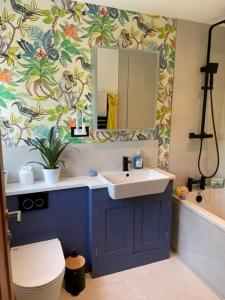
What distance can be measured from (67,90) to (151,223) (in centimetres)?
145

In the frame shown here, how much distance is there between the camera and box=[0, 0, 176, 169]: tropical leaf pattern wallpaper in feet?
6.01

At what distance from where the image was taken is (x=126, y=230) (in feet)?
6.89

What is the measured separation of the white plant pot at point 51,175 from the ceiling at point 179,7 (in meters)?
1.46

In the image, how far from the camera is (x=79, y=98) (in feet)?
6.82

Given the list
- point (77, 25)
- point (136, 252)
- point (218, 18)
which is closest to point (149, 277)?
point (136, 252)

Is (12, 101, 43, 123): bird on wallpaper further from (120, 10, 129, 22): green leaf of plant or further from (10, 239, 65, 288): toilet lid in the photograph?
(120, 10, 129, 22): green leaf of plant

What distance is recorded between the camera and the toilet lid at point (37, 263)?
142cm

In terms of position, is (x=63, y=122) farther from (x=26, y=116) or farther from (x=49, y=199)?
(x=49, y=199)

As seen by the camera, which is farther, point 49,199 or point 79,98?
point 79,98

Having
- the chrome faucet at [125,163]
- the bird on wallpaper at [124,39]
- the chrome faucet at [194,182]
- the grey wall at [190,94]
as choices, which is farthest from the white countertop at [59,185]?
the bird on wallpaper at [124,39]

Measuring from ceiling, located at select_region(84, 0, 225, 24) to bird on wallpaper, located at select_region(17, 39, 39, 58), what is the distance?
602mm

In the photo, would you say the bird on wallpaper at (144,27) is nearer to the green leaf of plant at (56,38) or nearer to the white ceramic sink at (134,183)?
the green leaf of plant at (56,38)

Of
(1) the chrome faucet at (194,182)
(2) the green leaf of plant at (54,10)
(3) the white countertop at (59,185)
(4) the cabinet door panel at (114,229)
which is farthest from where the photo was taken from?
(1) the chrome faucet at (194,182)

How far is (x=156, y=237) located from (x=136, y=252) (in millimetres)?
241
